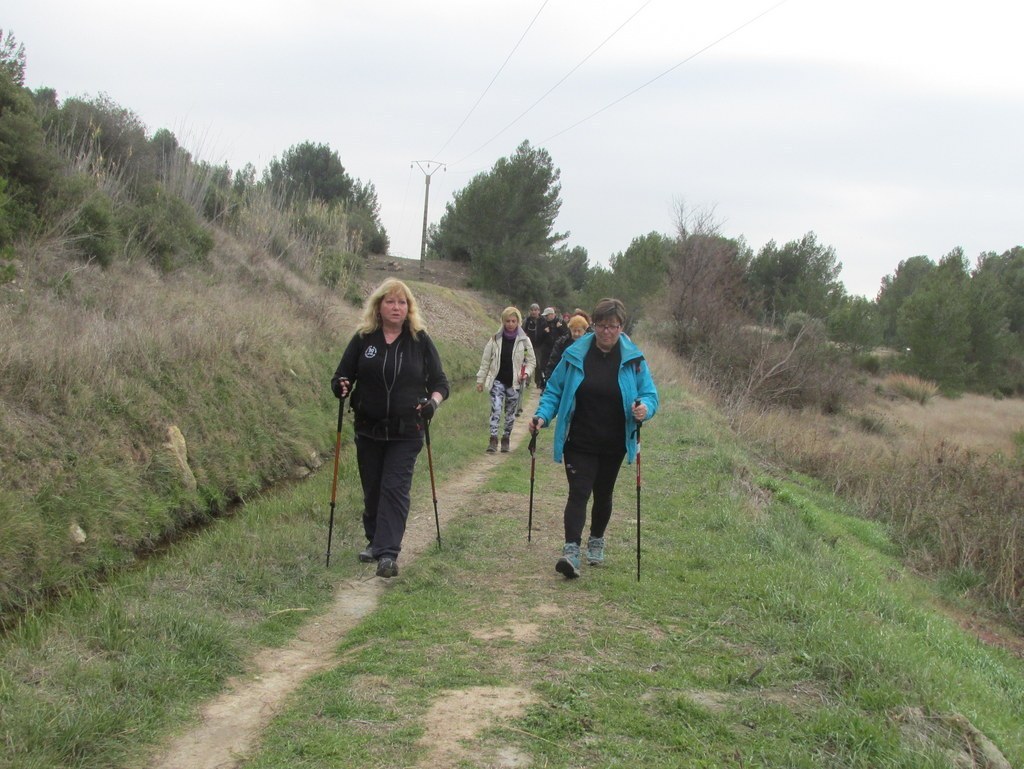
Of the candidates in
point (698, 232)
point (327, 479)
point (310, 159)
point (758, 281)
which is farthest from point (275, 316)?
point (758, 281)

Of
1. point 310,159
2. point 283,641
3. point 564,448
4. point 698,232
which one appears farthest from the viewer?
point 310,159

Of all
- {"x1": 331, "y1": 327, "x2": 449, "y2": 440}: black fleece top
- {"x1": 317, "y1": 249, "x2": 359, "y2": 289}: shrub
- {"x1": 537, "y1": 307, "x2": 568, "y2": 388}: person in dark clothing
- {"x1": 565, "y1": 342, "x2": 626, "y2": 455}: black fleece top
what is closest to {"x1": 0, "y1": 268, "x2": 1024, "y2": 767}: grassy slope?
{"x1": 565, "y1": 342, "x2": 626, "y2": 455}: black fleece top

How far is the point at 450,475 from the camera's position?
10.9 meters

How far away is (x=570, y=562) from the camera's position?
21.0ft

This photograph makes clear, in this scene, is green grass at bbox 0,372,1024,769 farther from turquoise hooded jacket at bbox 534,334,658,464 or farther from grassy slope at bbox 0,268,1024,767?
turquoise hooded jacket at bbox 534,334,658,464

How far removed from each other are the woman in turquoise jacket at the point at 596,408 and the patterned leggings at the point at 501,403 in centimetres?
607

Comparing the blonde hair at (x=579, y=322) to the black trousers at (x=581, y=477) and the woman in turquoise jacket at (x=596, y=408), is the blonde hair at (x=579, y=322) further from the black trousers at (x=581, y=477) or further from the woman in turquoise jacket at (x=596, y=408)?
the black trousers at (x=581, y=477)

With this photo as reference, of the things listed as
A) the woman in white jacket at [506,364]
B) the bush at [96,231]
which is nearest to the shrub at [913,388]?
the woman in white jacket at [506,364]

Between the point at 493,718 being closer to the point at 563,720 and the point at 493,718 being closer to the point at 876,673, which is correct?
the point at 563,720

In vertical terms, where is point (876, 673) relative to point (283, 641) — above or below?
above

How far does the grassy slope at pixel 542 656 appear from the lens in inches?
151

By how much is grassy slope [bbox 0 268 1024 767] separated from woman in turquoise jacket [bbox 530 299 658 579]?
71 centimetres

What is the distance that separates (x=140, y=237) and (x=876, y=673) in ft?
51.4

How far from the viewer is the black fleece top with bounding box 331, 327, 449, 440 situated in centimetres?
657
